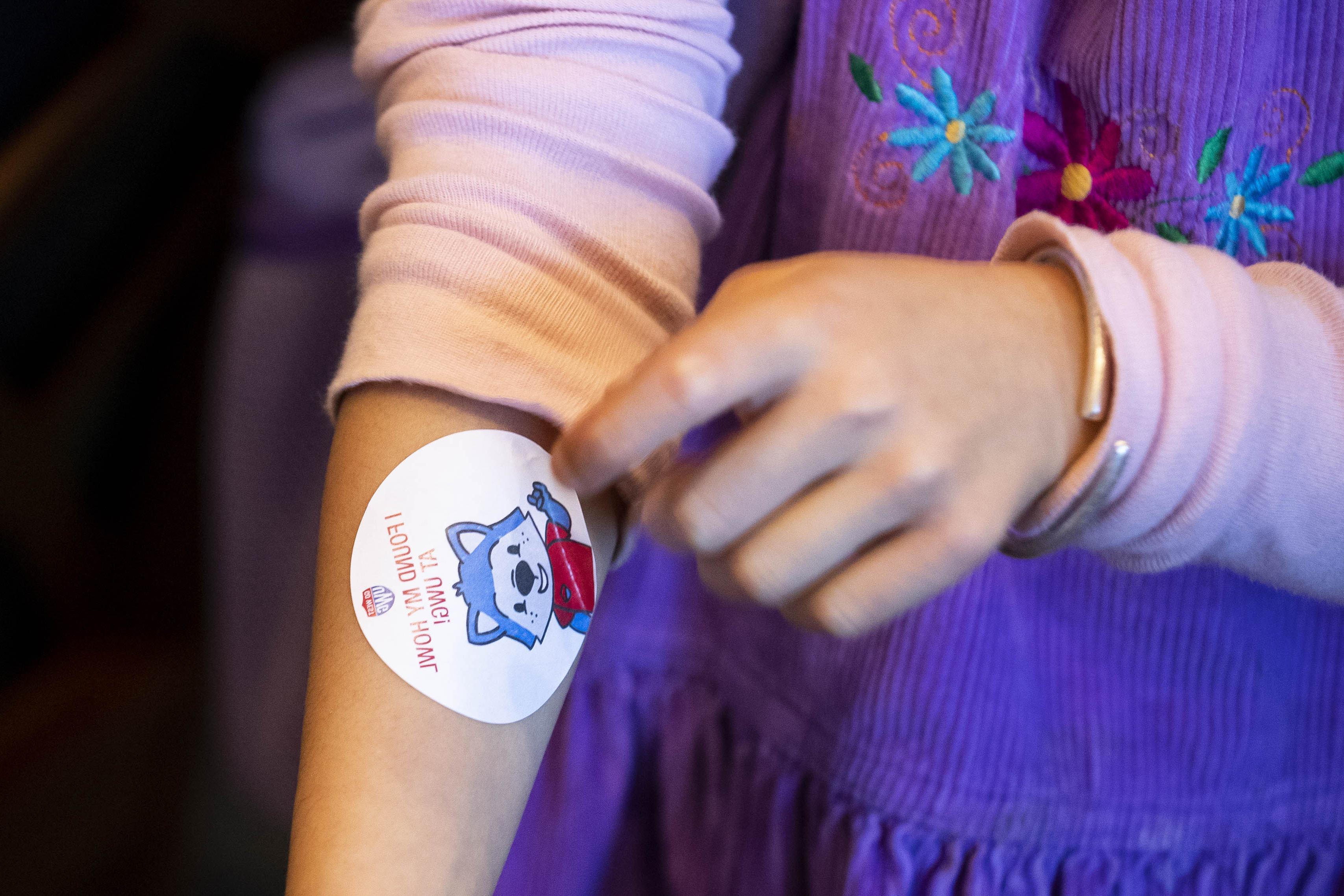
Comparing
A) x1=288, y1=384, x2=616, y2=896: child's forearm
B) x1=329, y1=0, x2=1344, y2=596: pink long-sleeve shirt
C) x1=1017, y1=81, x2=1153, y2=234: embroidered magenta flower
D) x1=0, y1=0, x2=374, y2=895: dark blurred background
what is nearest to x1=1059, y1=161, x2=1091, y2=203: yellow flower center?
x1=1017, y1=81, x2=1153, y2=234: embroidered magenta flower

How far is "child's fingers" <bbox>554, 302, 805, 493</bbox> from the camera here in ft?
1.00

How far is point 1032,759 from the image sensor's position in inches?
21.2

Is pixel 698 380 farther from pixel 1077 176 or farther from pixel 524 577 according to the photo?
pixel 1077 176

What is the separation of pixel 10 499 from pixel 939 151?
919 mm

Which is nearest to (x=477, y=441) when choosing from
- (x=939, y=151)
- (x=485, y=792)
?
(x=485, y=792)

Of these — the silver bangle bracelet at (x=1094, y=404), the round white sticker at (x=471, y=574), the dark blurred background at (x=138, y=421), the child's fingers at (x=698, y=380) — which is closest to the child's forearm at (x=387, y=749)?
the round white sticker at (x=471, y=574)

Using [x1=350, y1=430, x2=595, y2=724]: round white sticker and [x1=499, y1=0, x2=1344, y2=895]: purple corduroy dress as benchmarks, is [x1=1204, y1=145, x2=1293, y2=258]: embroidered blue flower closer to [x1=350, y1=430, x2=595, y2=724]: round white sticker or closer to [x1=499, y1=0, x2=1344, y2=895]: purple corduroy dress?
[x1=499, y1=0, x2=1344, y2=895]: purple corduroy dress

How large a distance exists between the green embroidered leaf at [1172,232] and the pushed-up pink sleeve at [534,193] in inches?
10.1

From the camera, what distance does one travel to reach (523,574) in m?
0.40

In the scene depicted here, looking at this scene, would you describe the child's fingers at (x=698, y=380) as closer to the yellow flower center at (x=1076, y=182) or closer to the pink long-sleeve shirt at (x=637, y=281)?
the pink long-sleeve shirt at (x=637, y=281)

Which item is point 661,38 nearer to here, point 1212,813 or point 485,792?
point 485,792

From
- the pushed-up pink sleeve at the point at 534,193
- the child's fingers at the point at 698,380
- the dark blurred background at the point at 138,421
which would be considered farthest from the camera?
the dark blurred background at the point at 138,421

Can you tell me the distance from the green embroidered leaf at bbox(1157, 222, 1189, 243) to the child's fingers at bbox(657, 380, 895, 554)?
0.28m

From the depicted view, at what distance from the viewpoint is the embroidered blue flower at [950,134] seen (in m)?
0.48
